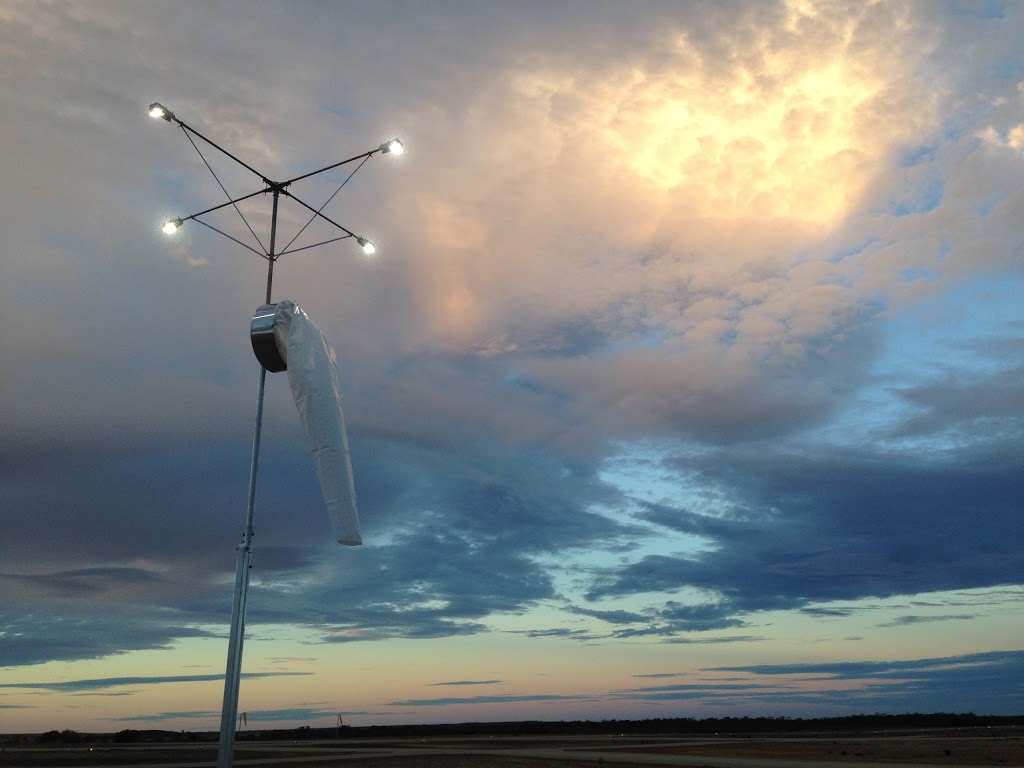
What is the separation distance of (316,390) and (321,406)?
0.91 feet

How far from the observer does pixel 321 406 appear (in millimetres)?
12734

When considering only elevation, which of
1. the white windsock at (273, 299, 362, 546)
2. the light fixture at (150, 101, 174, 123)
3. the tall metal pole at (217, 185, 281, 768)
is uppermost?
the light fixture at (150, 101, 174, 123)

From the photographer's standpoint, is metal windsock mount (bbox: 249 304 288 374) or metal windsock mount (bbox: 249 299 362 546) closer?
metal windsock mount (bbox: 249 299 362 546)

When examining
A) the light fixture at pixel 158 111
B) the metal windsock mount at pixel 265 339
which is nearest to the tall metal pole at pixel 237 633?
the metal windsock mount at pixel 265 339

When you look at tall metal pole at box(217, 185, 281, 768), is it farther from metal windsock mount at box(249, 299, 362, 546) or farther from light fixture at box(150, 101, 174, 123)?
light fixture at box(150, 101, 174, 123)

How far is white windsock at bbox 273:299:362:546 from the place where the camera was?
481 inches

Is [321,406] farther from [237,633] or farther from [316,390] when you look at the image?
[237,633]

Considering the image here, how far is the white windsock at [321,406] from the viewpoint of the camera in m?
12.2

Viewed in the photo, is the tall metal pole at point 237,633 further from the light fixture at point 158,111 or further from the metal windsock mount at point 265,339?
the light fixture at point 158,111

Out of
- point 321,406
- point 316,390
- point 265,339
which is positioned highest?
point 265,339

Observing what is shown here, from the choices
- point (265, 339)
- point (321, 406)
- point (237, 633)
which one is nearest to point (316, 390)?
point (321, 406)

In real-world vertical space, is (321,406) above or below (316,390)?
below

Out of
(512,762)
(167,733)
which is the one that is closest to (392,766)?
(512,762)

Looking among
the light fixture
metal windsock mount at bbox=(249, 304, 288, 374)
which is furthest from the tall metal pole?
the light fixture
